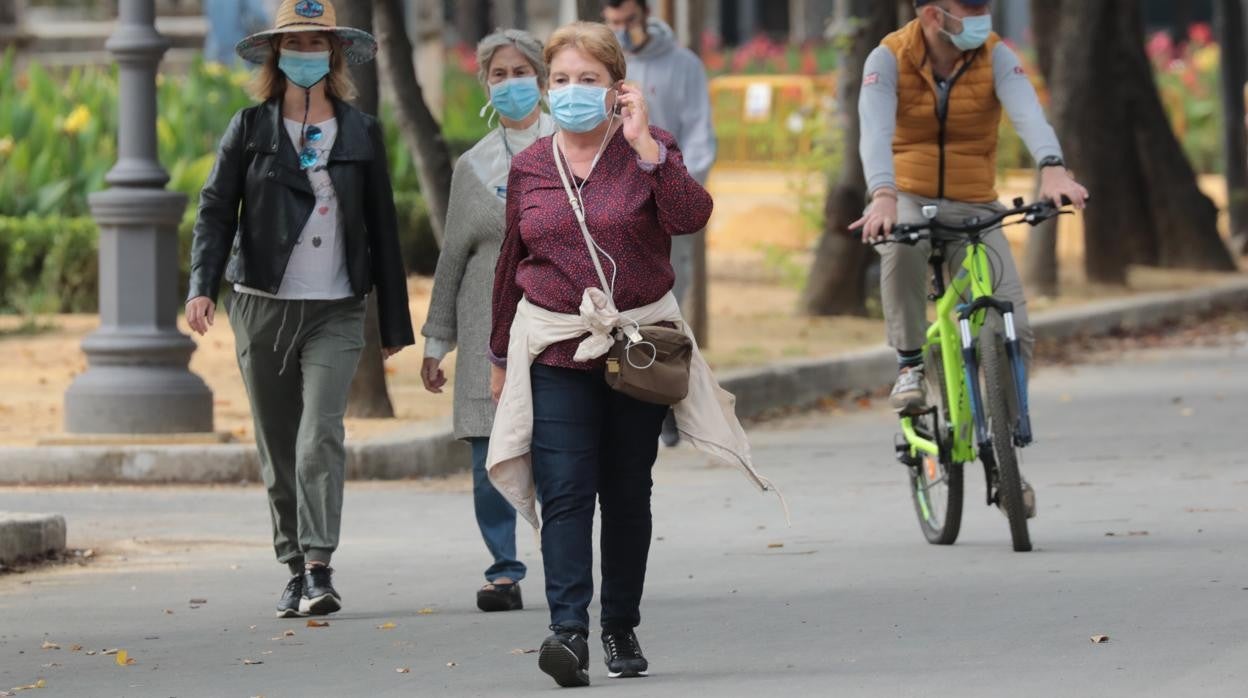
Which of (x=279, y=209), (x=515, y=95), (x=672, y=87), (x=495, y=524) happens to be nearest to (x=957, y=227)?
(x=515, y=95)

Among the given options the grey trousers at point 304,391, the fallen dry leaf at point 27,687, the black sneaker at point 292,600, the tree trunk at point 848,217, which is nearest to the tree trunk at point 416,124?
the tree trunk at point 848,217

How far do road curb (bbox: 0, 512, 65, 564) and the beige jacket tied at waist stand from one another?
2.84 m

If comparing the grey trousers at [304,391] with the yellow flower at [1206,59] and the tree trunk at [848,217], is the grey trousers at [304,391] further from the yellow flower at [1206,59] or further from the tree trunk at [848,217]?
the yellow flower at [1206,59]

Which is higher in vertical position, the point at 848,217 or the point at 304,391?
the point at 848,217

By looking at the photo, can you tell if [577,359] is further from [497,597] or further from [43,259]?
[43,259]

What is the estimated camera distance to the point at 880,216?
8297 mm

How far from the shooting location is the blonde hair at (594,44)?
6.45 m

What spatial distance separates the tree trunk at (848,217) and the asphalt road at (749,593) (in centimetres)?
529

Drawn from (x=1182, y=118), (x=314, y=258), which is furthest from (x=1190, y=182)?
Answer: (x=314, y=258)

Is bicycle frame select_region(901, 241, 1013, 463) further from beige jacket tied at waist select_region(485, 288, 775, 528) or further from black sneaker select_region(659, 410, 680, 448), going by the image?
black sneaker select_region(659, 410, 680, 448)

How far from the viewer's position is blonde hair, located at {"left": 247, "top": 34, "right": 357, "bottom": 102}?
7.92 meters

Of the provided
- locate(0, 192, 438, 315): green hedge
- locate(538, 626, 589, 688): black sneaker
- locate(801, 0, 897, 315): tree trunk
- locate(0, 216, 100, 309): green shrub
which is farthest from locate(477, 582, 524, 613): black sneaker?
locate(0, 216, 100, 309): green shrub

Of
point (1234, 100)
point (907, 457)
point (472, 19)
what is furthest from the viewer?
point (472, 19)

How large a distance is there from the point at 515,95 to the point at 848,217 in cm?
954
